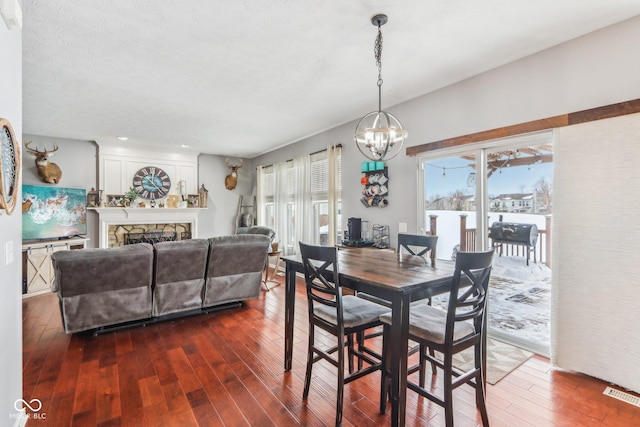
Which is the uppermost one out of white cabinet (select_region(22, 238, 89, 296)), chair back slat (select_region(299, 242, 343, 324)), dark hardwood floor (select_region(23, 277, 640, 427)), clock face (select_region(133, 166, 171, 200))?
clock face (select_region(133, 166, 171, 200))

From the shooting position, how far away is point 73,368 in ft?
8.68

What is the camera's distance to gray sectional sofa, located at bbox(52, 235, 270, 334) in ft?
10.1

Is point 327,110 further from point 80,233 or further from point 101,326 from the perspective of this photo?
point 80,233

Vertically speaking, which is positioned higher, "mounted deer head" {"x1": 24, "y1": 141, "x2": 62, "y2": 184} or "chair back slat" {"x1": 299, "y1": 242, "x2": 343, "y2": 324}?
"mounted deer head" {"x1": 24, "y1": 141, "x2": 62, "y2": 184}

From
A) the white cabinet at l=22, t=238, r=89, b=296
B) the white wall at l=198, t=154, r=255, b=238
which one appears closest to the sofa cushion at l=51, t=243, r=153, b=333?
the white cabinet at l=22, t=238, r=89, b=296

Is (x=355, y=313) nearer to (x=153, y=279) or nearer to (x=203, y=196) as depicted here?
(x=153, y=279)

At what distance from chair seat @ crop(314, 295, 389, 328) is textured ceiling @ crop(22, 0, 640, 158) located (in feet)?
7.09

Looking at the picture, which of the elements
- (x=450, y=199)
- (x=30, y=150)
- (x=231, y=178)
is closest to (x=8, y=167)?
(x=450, y=199)

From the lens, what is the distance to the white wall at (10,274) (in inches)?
61.6

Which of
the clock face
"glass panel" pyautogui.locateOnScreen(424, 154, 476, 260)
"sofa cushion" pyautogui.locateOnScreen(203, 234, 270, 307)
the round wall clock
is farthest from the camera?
the clock face

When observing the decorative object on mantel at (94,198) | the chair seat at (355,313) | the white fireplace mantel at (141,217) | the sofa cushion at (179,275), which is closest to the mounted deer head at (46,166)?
the decorative object on mantel at (94,198)

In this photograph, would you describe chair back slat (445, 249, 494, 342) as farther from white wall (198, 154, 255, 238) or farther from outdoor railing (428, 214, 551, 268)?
white wall (198, 154, 255, 238)

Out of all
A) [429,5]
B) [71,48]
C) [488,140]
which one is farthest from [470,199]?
[71,48]

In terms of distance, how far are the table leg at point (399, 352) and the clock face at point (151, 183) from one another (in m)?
6.53
